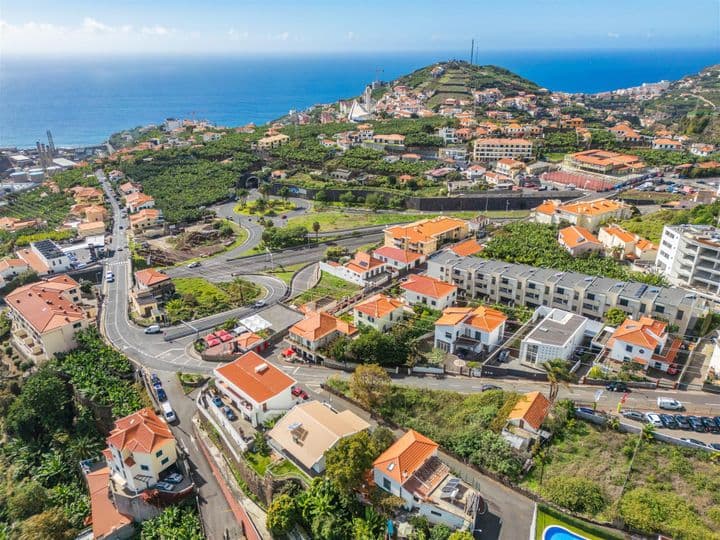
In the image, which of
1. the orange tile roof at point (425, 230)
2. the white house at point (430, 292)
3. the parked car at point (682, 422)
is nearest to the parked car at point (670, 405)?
the parked car at point (682, 422)

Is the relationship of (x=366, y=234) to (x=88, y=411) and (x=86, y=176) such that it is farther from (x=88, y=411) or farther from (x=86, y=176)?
(x=86, y=176)

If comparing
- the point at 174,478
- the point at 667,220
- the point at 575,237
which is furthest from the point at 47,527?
the point at 667,220

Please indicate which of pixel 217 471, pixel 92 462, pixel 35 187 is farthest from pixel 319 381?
pixel 35 187

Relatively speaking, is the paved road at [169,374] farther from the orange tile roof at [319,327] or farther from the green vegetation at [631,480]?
the green vegetation at [631,480]

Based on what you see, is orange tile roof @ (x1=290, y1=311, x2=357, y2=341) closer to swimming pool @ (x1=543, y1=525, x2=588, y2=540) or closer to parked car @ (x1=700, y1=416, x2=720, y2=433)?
swimming pool @ (x1=543, y1=525, x2=588, y2=540)

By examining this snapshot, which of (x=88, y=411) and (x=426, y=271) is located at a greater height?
(x=426, y=271)

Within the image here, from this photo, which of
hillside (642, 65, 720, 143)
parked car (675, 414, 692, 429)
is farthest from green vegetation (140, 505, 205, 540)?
hillside (642, 65, 720, 143)
